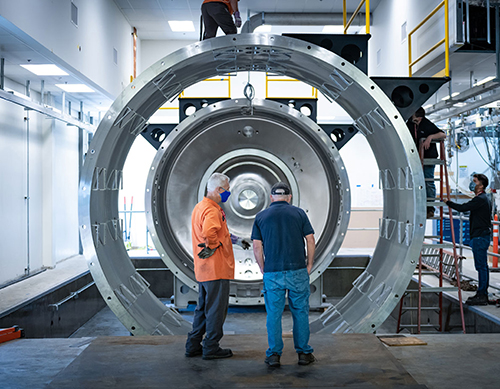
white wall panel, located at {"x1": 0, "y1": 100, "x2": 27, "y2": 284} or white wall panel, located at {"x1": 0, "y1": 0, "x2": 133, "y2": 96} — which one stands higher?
white wall panel, located at {"x1": 0, "y1": 0, "x2": 133, "y2": 96}

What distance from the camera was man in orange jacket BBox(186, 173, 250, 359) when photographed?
10.4ft

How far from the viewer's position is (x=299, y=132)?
6066 millimetres

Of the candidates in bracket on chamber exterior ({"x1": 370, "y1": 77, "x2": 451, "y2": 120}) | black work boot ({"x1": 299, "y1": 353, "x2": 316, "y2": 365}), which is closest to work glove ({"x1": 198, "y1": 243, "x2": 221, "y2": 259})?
black work boot ({"x1": 299, "y1": 353, "x2": 316, "y2": 365})

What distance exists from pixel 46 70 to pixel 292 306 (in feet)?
16.7

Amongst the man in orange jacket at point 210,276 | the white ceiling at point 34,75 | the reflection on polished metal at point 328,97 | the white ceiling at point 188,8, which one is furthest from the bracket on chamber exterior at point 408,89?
the white ceiling at point 188,8

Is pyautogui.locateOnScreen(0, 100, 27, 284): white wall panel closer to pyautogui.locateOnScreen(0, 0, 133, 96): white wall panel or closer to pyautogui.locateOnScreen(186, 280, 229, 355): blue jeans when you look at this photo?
pyautogui.locateOnScreen(0, 0, 133, 96): white wall panel

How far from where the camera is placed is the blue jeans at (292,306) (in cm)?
303

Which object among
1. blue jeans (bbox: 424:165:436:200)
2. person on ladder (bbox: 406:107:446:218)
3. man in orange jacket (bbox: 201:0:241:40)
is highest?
man in orange jacket (bbox: 201:0:241:40)

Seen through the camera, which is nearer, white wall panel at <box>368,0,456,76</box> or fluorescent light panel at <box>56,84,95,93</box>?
white wall panel at <box>368,0,456,76</box>

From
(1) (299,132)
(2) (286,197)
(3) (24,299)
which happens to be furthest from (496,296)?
(3) (24,299)

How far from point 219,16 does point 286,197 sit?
6.31 feet

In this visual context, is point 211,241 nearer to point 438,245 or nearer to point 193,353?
point 193,353

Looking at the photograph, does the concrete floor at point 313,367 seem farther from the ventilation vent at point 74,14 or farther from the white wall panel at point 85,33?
the ventilation vent at point 74,14

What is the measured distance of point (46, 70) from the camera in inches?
252
